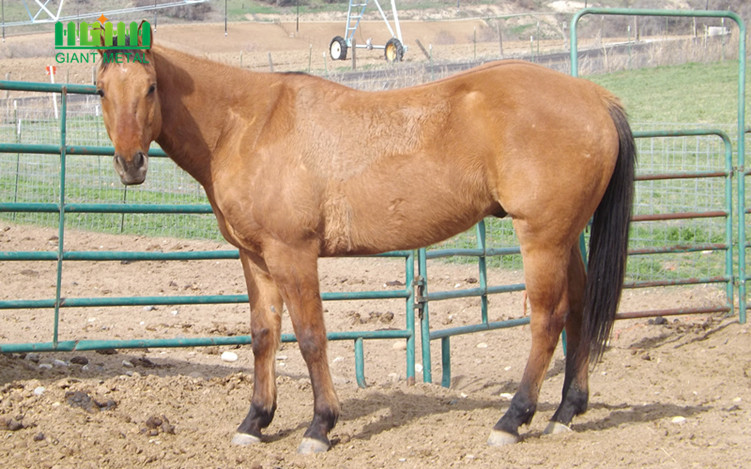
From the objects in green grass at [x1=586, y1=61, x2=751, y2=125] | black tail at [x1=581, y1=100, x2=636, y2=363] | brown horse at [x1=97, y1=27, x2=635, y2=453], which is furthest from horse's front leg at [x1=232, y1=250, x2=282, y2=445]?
green grass at [x1=586, y1=61, x2=751, y2=125]

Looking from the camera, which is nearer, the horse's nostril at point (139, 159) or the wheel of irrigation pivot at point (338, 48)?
the horse's nostril at point (139, 159)

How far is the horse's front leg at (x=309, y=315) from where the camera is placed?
3709mm

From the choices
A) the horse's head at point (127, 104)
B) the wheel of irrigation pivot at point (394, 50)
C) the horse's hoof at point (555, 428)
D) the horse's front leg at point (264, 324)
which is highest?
the wheel of irrigation pivot at point (394, 50)

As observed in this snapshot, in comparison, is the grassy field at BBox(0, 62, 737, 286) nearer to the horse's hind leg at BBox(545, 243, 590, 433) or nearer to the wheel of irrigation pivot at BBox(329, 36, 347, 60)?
the horse's hind leg at BBox(545, 243, 590, 433)

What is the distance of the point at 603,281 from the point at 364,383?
6.10 ft

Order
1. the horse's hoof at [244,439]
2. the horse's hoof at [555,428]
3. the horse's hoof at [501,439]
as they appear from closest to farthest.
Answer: the horse's hoof at [501,439] → the horse's hoof at [244,439] → the horse's hoof at [555,428]

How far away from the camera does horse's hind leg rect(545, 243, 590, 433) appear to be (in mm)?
4098

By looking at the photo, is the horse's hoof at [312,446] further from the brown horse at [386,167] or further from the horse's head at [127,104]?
the horse's head at [127,104]

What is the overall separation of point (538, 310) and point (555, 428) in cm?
70

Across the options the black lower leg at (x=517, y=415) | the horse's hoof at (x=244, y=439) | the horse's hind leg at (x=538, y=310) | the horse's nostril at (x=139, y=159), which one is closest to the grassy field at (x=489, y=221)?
the horse's hind leg at (x=538, y=310)

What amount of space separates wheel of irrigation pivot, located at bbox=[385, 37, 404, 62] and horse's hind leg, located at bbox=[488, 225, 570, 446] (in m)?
23.2

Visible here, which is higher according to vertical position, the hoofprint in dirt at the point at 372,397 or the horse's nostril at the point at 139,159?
the horse's nostril at the point at 139,159

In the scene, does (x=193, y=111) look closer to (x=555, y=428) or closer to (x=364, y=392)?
(x=364, y=392)

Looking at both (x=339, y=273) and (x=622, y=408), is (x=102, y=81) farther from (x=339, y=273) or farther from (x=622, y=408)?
(x=339, y=273)
